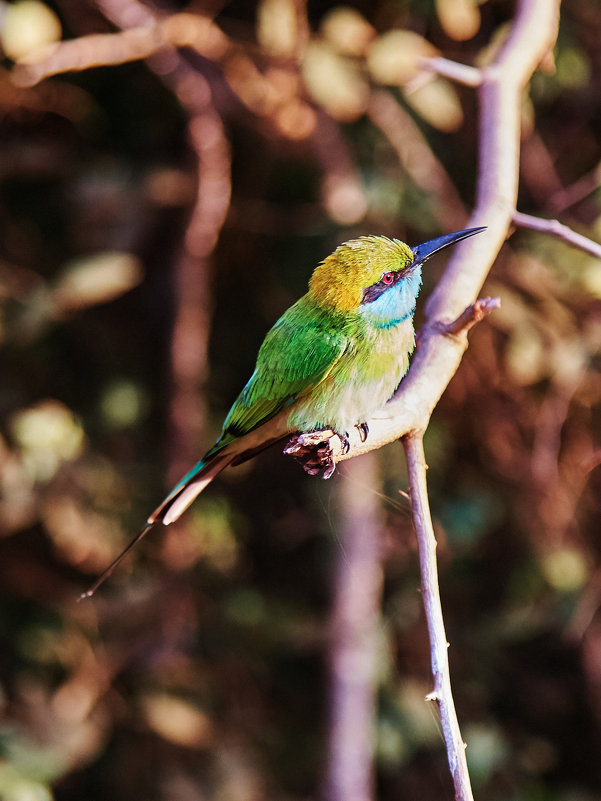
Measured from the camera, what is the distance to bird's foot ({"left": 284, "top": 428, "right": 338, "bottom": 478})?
4.34 ft

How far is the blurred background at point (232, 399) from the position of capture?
267cm

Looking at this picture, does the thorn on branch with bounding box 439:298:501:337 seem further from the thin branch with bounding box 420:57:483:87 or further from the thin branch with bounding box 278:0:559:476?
the thin branch with bounding box 420:57:483:87

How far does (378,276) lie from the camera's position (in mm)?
1757

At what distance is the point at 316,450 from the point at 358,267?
0.54m

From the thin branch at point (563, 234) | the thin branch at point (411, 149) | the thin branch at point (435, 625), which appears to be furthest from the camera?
the thin branch at point (411, 149)

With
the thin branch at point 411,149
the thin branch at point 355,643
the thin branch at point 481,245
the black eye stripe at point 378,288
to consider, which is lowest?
the thin branch at point 355,643

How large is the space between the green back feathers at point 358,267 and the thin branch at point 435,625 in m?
0.56

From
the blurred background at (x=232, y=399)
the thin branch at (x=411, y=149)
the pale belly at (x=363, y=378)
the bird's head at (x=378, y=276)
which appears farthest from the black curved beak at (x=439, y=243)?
the thin branch at (x=411, y=149)

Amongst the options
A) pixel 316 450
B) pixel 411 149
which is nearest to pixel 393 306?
pixel 316 450

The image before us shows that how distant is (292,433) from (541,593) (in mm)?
1524

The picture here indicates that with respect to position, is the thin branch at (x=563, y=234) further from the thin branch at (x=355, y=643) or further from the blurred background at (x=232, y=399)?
the thin branch at (x=355, y=643)

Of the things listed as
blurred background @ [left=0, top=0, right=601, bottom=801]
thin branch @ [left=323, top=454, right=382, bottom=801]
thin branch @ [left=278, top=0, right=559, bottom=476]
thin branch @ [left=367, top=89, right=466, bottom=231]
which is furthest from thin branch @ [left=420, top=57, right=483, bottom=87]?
thin branch @ [left=323, top=454, right=382, bottom=801]

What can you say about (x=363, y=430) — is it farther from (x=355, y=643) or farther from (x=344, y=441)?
(x=355, y=643)

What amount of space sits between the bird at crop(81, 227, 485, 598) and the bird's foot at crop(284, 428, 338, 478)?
0.83ft
